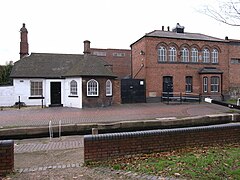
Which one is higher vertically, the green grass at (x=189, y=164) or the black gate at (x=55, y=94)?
the black gate at (x=55, y=94)

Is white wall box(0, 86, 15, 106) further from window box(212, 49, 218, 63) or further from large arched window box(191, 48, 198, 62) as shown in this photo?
window box(212, 49, 218, 63)

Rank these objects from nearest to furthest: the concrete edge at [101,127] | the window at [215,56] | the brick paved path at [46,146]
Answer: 1. the brick paved path at [46,146]
2. the concrete edge at [101,127]
3. the window at [215,56]

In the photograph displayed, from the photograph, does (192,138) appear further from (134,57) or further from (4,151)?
(134,57)

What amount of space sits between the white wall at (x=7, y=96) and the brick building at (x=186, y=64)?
1356 centimetres

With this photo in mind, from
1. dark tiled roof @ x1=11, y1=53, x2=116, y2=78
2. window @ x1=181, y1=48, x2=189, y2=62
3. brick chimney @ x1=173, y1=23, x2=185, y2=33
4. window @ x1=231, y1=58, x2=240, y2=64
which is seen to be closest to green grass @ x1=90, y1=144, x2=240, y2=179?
dark tiled roof @ x1=11, y1=53, x2=116, y2=78

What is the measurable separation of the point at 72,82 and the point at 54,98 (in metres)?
2.70

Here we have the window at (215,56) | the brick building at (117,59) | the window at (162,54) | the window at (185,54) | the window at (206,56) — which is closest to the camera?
the window at (162,54)

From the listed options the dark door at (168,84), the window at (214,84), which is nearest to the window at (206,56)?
the window at (214,84)

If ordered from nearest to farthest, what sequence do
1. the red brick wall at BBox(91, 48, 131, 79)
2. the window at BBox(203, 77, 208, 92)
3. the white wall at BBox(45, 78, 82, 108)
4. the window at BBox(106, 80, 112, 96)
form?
1. the white wall at BBox(45, 78, 82, 108)
2. the window at BBox(106, 80, 112, 96)
3. the window at BBox(203, 77, 208, 92)
4. the red brick wall at BBox(91, 48, 131, 79)

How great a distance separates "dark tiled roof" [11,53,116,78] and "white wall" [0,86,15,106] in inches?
61.1

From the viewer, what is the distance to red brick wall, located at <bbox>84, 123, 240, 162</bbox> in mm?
5332

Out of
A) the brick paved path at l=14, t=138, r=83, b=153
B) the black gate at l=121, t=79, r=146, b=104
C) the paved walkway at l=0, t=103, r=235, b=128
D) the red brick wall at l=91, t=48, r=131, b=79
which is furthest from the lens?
the red brick wall at l=91, t=48, r=131, b=79

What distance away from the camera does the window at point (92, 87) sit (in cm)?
2035

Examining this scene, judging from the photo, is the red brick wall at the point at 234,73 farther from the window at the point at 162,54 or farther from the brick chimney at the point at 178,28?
the window at the point at 162,54
